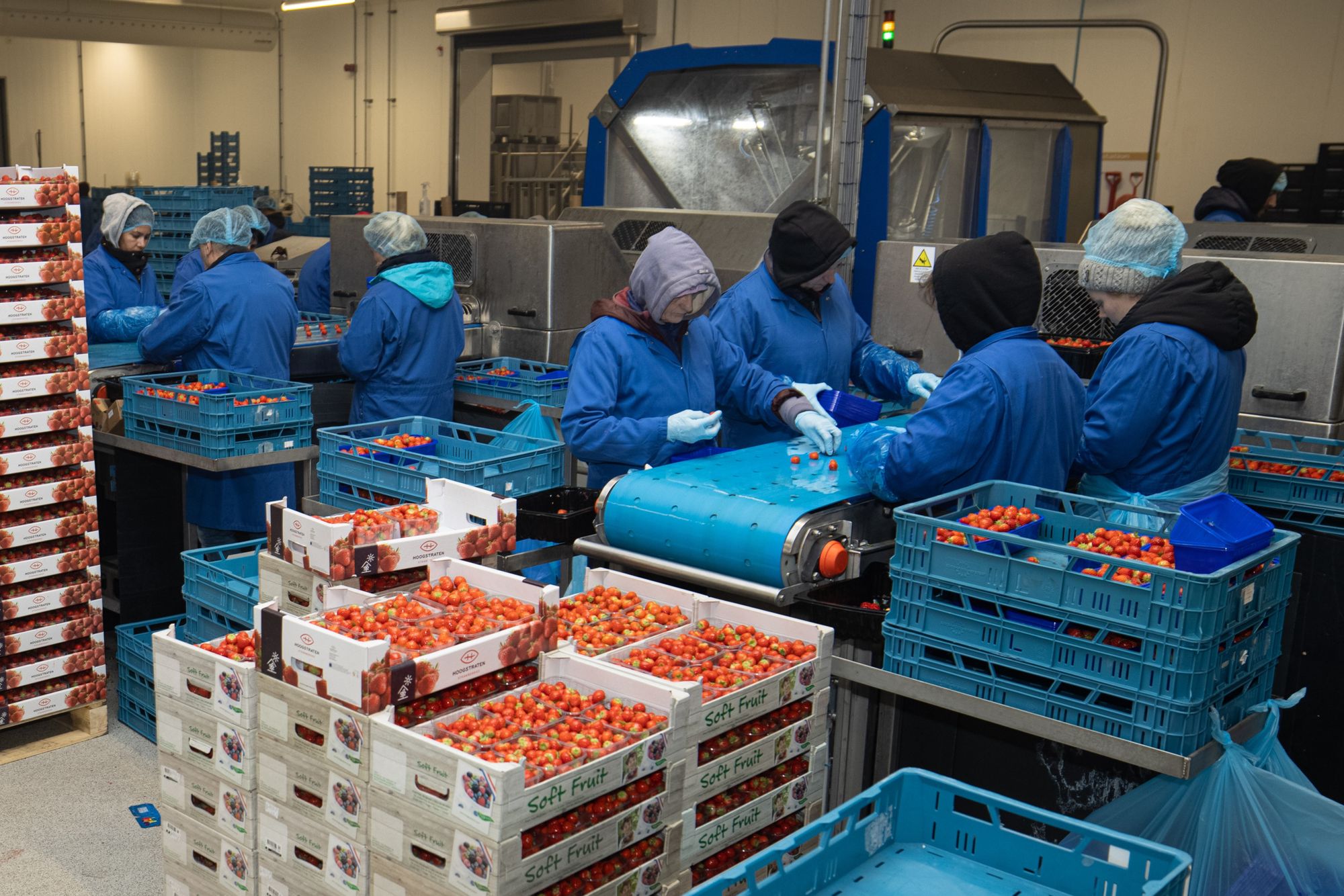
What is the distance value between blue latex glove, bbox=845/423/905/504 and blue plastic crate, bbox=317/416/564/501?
117 cm

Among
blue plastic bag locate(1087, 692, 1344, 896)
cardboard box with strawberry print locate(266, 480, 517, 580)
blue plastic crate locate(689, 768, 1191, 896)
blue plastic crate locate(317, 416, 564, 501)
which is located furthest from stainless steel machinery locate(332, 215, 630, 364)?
blue plastic crate locate(689, 768, 1191, 896)

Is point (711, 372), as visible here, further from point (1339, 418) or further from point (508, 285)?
point (508, 285)

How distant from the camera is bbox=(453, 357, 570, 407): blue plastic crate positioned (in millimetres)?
5273

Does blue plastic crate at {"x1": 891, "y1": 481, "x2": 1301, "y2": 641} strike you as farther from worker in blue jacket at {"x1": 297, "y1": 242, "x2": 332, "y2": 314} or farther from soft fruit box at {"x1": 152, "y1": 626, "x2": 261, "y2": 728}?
worker in blue jacket at {"x1": 297, "y1": 242, "x2": 332, "y2": 314}

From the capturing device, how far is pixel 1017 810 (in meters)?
1.78

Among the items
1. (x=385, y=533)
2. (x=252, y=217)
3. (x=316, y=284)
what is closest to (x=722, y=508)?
(x=385, y=533)

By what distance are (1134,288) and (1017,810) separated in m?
1.81

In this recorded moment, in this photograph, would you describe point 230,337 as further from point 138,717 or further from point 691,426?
point 691,426

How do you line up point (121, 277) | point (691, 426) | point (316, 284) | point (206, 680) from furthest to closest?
point (316, 284) < point (121, 277) < point (691, 426) < point (206, 680)

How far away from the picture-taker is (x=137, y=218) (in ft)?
19.0

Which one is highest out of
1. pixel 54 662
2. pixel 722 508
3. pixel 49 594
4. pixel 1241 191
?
pixel 1241 191

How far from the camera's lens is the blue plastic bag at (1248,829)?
2.13 m

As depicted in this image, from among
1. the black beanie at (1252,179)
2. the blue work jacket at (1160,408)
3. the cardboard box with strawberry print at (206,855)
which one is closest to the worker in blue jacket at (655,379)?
the blue work jacket at (1160,408)

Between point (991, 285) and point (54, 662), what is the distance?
3277 mm
